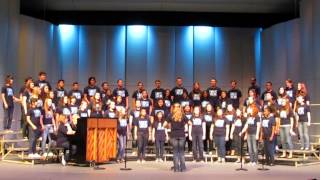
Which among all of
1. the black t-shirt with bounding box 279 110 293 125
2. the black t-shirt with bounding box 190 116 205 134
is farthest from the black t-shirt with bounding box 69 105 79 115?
the black t-shirt with bounding box 279 110 293 125

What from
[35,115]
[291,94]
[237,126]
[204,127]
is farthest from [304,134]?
[35,115]

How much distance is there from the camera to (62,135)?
12.7m

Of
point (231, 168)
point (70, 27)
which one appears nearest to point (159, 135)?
point (231, 168)

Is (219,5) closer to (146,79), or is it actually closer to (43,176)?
(146,79)

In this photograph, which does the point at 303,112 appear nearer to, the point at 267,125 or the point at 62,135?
the point at 267,125

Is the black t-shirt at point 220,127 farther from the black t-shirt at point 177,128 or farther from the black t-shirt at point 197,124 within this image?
the black t-shirt at point 177,128

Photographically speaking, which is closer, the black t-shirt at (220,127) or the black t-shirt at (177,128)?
the black t-shirt at (177,128)

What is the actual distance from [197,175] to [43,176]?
3244 mm

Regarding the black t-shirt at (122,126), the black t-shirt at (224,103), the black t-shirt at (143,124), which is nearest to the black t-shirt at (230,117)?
the black t-shirt at (224,103)

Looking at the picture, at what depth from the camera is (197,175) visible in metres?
10.7

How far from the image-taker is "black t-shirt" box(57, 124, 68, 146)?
12656 millimetres

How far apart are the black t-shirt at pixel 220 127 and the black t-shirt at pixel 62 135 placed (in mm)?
4210

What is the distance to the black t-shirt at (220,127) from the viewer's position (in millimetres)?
13938

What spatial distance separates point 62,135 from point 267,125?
5.40m
